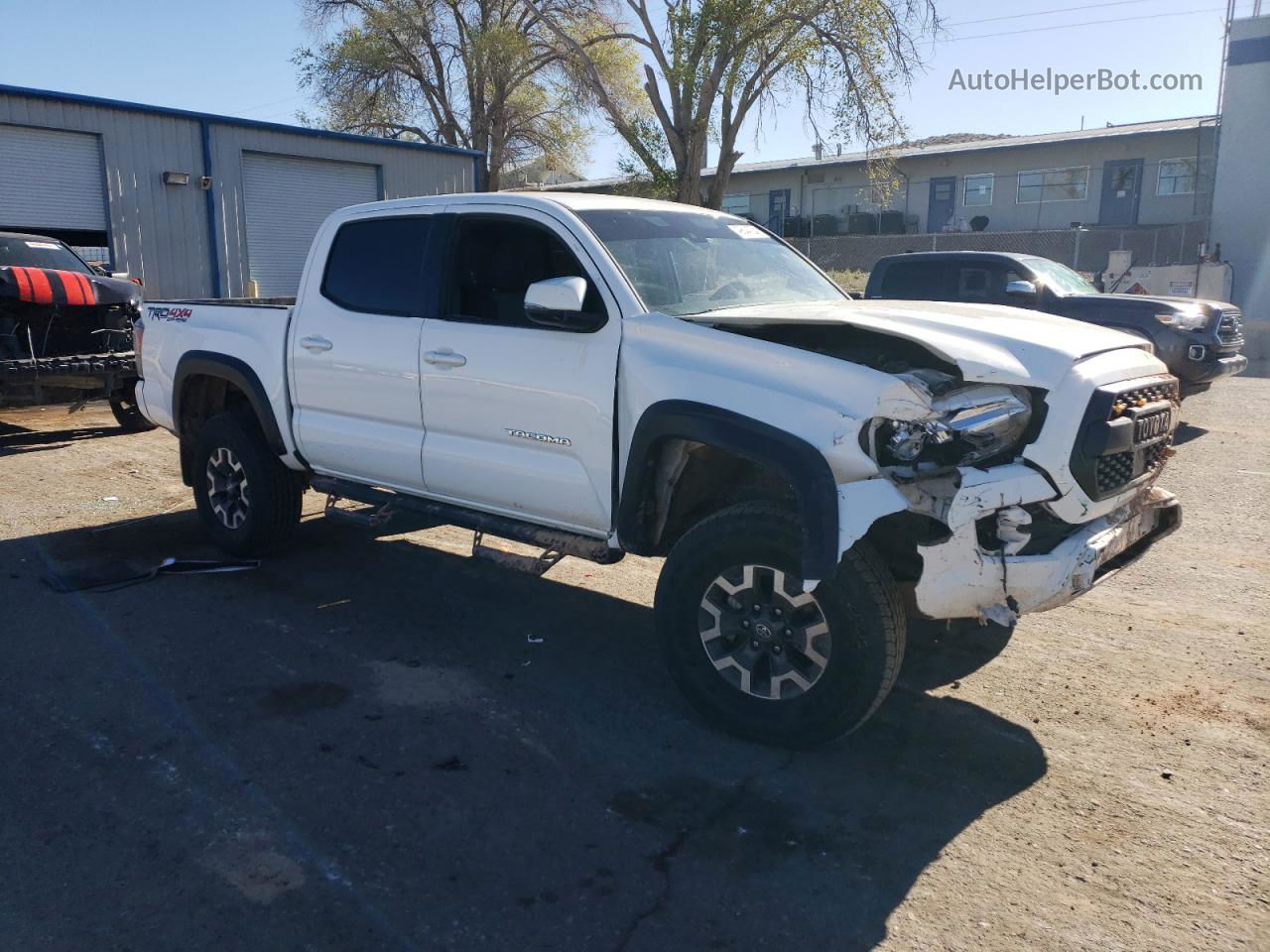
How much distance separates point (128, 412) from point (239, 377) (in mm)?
6095

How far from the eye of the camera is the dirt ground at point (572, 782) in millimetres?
2938

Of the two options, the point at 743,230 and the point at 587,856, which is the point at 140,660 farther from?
the point at 743,230

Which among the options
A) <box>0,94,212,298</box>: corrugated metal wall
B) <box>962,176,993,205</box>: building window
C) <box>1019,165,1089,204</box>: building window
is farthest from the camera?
<box>962,176,993,205</box>: building window

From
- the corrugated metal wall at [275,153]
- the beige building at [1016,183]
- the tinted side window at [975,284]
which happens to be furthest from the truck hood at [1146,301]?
the beige building at [1016,183]

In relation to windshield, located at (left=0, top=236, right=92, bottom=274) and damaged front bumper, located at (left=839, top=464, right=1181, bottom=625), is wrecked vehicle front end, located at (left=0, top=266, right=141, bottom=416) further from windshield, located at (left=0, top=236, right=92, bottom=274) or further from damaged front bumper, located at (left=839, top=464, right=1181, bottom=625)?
damaged front bumper, located at (left=839, top=464, right=1181, bottom=625)

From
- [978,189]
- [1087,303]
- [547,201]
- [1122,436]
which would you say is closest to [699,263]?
[547,201]

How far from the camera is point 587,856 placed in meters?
3.22

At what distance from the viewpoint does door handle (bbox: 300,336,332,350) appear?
218 inches

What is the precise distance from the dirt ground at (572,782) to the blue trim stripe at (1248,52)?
72.2 ft

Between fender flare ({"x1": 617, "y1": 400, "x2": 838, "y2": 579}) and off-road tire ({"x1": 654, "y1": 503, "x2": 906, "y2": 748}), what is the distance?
0.15 metres

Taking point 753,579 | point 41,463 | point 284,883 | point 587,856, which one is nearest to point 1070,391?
point 753,579

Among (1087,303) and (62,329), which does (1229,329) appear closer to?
(1087,303)

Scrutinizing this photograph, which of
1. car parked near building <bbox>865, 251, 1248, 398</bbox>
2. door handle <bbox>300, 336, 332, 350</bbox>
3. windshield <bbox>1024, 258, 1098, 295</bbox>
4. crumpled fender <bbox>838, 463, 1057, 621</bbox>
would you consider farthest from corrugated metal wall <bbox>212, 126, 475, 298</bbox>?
crumpled fender <bbox>838, 463, 1057, 621</bbox>

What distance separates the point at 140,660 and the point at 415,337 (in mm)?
1986
